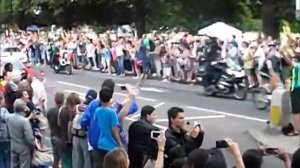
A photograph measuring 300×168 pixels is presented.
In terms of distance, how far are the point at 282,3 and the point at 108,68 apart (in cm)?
1083

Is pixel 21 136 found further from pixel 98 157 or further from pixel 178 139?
pixel 178 139

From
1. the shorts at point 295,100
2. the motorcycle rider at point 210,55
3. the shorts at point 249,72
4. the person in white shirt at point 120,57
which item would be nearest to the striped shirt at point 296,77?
the shorts at point 295,100

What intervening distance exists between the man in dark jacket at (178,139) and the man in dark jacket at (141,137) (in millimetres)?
535

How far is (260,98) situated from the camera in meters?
22.5

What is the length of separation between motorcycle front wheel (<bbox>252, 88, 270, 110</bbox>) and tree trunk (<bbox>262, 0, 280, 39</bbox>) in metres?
21.6

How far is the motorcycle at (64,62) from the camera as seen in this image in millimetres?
41219

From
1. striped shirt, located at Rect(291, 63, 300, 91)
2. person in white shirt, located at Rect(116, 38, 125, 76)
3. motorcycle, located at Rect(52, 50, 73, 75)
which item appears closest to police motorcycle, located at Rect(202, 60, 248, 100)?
striped shirt, located at Rect(291, 63, 300, 91)

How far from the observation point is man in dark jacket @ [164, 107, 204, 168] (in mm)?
8766

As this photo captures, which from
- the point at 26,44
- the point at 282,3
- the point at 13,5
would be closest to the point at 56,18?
the point at 13,5

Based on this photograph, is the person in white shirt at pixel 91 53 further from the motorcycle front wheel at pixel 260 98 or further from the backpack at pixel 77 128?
the backpack at pixel 77 128

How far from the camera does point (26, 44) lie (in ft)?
168

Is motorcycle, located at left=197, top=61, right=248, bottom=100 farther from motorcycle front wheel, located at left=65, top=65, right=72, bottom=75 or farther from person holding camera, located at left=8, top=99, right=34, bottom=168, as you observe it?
Answer: motorcycle front wheel, located at left=65, top=65, right=72, bottom=75

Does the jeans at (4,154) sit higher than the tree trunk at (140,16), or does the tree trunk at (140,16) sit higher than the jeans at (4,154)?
the tree trunk at (140,16)

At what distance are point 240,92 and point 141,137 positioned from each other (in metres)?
15.6
